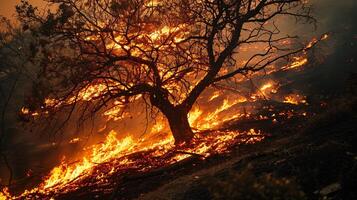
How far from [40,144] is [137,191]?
67.3 ft

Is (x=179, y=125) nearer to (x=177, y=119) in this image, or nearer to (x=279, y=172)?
(x=177, y=119)

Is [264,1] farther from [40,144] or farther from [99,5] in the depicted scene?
[40,144]

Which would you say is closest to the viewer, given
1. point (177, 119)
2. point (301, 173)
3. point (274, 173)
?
point (274, 173)

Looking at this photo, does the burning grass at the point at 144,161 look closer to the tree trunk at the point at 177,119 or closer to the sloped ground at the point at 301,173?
the tree trunk at the point at 177,119

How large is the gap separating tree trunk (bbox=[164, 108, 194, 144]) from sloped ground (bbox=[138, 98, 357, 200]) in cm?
396

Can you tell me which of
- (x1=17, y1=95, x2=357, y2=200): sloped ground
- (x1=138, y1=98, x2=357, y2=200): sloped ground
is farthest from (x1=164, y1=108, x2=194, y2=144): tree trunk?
(x1=138, y1=98, x2=357, y2=200): sloped ground

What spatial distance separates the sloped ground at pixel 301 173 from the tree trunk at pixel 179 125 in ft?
13.0

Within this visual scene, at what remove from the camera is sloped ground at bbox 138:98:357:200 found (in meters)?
3.88

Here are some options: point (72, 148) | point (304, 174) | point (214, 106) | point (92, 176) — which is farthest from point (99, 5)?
point (72, 148)

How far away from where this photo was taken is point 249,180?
3.94 m

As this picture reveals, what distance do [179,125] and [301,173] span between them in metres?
8.22

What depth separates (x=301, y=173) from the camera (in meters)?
5.19

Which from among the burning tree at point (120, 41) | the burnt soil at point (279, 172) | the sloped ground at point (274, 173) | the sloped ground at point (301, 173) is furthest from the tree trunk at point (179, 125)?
the sloped ground at point (301, 173)

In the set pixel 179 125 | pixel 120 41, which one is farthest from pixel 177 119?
pixel 120 41
